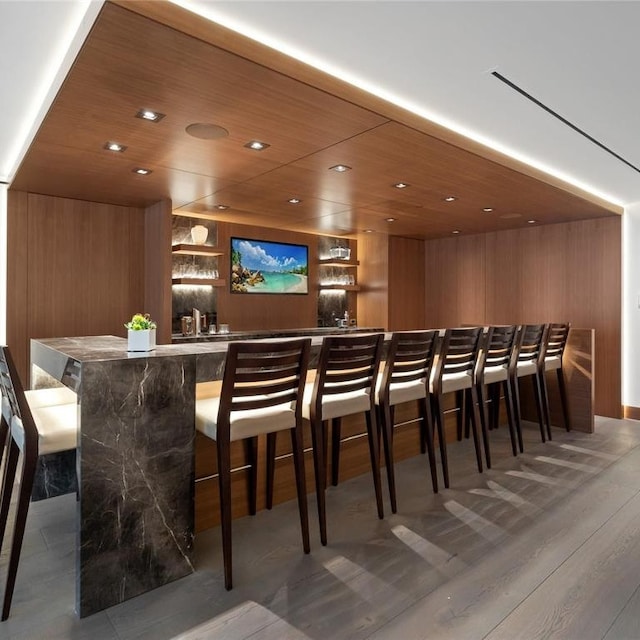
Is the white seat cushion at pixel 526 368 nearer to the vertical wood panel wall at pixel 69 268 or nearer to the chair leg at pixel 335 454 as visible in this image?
the chair leg at pixel 335 454

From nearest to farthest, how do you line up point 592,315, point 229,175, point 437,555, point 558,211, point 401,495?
1. point 437,555
2. point 401,495
3. point 229,175
4. point 558,211
5. point 592,315

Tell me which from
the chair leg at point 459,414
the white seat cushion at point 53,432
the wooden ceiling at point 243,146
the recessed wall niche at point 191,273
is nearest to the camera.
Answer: the white seat cushion at point 53,432

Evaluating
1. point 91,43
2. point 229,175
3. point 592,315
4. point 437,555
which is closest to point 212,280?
point 229,175

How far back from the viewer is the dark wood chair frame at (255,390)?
209 centimetres

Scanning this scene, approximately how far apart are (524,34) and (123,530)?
2.82 m

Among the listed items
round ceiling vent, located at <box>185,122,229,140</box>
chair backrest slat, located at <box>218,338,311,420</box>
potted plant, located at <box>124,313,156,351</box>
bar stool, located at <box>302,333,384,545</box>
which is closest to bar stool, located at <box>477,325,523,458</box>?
bar stool, located at <box>302,333,384,545</box>

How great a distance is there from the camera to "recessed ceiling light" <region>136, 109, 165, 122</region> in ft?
8.69

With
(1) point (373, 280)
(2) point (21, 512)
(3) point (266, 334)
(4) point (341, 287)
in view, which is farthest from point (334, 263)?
(2) point (21, 512)

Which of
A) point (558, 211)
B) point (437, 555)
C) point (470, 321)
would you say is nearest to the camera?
point (437, 555)

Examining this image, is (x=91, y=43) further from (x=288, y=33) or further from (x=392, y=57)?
(x=392, y=57)

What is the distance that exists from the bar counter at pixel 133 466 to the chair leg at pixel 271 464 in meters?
0.64

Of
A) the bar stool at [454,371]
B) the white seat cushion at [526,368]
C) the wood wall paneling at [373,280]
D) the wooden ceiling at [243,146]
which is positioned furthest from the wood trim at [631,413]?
the wood wall paneling at [373,280]

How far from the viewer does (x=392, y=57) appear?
7.79 feet

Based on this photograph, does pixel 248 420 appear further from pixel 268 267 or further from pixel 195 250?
pixel 268 267
